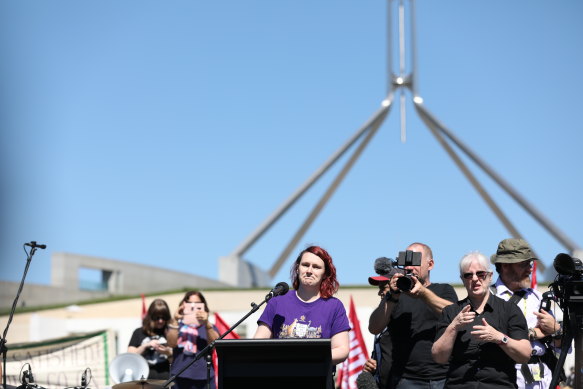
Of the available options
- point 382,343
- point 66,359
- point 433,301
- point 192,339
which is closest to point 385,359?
point 382,343

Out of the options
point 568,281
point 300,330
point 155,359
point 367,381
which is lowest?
point 367,381

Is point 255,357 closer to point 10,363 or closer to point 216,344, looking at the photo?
point 216,344

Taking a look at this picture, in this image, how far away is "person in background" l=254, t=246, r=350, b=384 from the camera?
5980mm

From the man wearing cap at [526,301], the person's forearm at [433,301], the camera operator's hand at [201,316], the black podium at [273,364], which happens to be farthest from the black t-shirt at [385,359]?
the camera operator's hand at [201,316]

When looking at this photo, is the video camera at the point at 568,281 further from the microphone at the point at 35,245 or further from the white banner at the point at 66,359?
the white banner at the point at 66,359

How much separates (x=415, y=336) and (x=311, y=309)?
1048 millimetres

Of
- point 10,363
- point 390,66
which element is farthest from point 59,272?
point 10,363

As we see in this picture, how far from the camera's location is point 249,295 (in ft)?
97.3

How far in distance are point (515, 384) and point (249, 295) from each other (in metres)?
24.0

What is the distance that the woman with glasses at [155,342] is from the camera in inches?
368

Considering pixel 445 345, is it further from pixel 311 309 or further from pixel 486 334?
pixel 311 309

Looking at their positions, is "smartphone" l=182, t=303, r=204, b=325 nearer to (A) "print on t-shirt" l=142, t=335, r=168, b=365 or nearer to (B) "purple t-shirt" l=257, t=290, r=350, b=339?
(A) "print on t-shirt" l=142, t=335, r=168, b=365

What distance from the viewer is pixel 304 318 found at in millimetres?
6023

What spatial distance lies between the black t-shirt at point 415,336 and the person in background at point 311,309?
82cm
